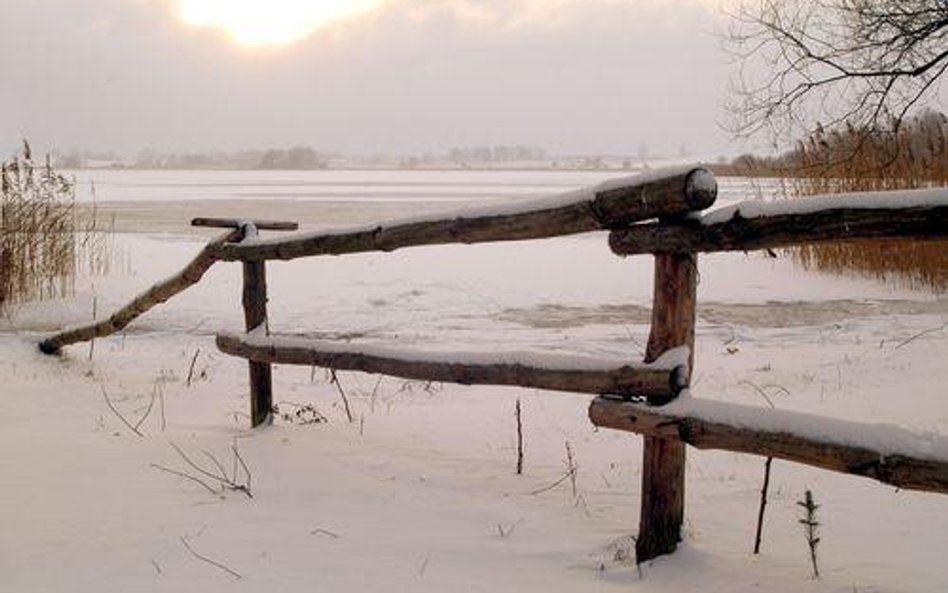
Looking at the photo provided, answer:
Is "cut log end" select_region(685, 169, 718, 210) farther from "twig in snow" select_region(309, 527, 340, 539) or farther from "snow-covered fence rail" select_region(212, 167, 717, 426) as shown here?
"twig in snow" select_region(309, 527, 340, 539)

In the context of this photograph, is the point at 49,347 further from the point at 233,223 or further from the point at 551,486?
the point at 551,486

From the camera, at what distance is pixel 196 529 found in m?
3.55

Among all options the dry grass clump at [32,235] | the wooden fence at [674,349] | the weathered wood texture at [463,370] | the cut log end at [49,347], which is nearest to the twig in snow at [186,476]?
the weathered wood texture at [463,370]

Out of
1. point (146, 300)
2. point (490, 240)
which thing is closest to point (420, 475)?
point (490, 240)

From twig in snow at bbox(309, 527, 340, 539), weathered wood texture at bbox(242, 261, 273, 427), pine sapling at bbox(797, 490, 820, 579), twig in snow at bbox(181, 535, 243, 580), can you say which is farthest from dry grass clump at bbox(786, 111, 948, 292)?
twig in snow at bbox(181, 535, 243, 580)

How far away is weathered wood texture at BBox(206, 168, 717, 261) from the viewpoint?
302 centimetres

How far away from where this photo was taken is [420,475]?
446cm

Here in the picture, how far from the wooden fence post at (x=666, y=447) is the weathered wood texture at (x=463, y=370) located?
8cm

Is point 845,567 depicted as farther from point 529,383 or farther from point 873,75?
point 873,75

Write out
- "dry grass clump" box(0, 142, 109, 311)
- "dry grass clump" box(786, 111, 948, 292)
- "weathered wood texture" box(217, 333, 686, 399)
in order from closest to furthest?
1. "weathered wood texture" box(217, 333, 686, 399)
2. "dry grass clump" box(0, 142, 109, 311)
3. "dry grass clump" box(786, 111, 948, 292)

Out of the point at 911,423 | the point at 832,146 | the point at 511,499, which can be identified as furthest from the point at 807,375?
the point at 832,146

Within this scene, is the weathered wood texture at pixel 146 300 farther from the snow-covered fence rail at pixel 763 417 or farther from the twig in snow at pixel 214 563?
the snow-covered fence rail at pixel 763 417

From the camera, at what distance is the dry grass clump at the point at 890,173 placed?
12.6 m

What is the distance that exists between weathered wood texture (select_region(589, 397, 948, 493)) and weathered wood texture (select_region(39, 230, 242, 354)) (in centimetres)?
339
